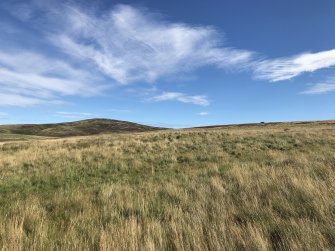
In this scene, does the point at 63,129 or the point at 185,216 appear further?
the point at 63,129

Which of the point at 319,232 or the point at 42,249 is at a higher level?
the point at 319,232

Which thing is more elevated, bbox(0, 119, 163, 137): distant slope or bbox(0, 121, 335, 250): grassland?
bbox(0, 119, 163, 137): distant slope

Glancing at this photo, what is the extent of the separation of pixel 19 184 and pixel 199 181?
5.99 meters

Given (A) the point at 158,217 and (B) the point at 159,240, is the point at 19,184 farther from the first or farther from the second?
(B) the point at 159,240

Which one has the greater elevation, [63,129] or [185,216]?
[63,129]

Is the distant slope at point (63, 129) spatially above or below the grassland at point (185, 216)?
above

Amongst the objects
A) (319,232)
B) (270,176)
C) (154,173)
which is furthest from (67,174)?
(319,232)

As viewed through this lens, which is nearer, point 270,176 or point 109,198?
point 109,198

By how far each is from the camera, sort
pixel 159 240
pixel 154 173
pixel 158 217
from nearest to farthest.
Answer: pixel 159 240 < pixel 158 217 < pixel 154 173

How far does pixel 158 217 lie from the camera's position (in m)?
5.51

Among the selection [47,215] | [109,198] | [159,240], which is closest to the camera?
[159,240]

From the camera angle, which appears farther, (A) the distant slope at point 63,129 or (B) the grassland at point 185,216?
A: (A) the distant slope at point 63,129

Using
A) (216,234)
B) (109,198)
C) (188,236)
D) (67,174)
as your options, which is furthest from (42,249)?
(67,174)

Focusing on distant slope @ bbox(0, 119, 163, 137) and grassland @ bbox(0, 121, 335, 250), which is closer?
grassland @ bbox(0, 121, 335, 250)
